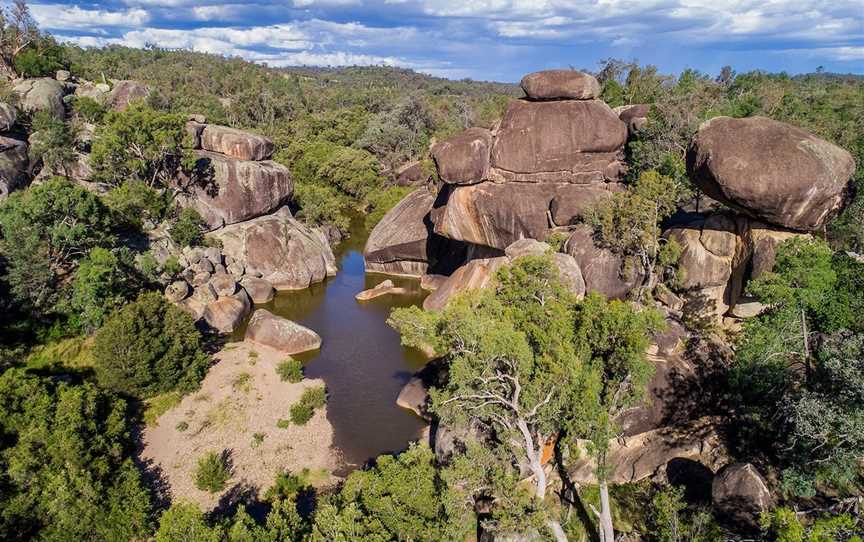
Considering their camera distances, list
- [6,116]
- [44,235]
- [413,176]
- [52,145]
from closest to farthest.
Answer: [44,235], [52,145], [6,116], [413,176]

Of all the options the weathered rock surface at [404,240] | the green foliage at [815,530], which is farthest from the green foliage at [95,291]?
the green foliage at [815,530]

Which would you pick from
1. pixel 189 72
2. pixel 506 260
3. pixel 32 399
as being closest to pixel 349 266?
pixel 506 260

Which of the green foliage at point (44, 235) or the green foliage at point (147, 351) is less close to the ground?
the green foliage at point (44, 235)

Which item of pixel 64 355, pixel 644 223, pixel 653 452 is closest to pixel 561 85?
pixel 644 223

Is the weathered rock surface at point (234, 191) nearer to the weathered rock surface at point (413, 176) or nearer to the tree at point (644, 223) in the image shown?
the weathered rock surface at point (413, 176)

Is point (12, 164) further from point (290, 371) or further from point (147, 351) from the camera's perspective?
point (290, 371)

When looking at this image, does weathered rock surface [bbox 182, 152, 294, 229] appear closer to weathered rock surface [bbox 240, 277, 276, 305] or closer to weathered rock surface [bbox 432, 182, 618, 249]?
weathered rock surface [bbox 240, 277, 276, 305]

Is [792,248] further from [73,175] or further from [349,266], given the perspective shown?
[73,175]
